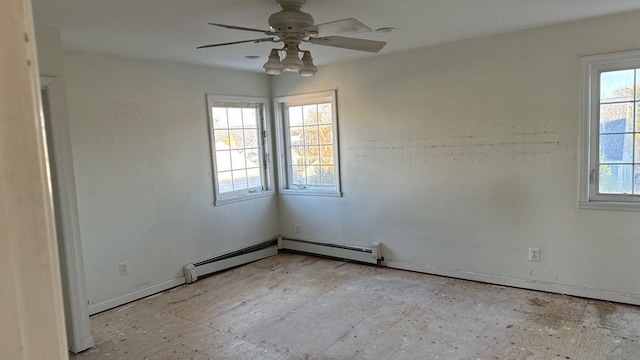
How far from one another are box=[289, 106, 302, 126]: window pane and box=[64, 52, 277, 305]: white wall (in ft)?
2.45

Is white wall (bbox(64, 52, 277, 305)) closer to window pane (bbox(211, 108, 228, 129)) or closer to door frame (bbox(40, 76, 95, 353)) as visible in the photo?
window pane (bbox(211, 108, 228, 129))

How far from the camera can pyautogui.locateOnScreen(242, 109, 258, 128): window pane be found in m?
5.36

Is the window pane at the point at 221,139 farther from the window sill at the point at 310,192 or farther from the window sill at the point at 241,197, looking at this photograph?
the window sill at the point at 310,192

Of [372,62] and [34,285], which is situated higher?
[372,62]

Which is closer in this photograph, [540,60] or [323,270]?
[540,60]

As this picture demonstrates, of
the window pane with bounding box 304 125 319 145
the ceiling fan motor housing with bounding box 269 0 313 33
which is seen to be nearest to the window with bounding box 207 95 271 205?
the window pane with bounding box 304 125 319 145

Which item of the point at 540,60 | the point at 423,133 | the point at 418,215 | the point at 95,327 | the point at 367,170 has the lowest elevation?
the point at 95,327

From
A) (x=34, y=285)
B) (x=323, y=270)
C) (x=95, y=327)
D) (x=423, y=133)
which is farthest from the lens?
(x=323, y=270)

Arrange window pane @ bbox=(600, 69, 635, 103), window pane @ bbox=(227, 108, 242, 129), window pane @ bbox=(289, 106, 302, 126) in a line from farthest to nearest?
window pane @ bbox=(289, 106, 302, 126), window pane @ bbox=(227, 108, 242, 129), window pane @ bbox=(600, 69, 635, 103)

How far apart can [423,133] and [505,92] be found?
0.87 metres

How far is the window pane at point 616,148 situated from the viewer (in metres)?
3.50

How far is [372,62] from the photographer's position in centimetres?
471

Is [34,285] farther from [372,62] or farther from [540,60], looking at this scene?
[372,62]

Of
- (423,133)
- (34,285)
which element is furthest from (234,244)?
(34,285)
